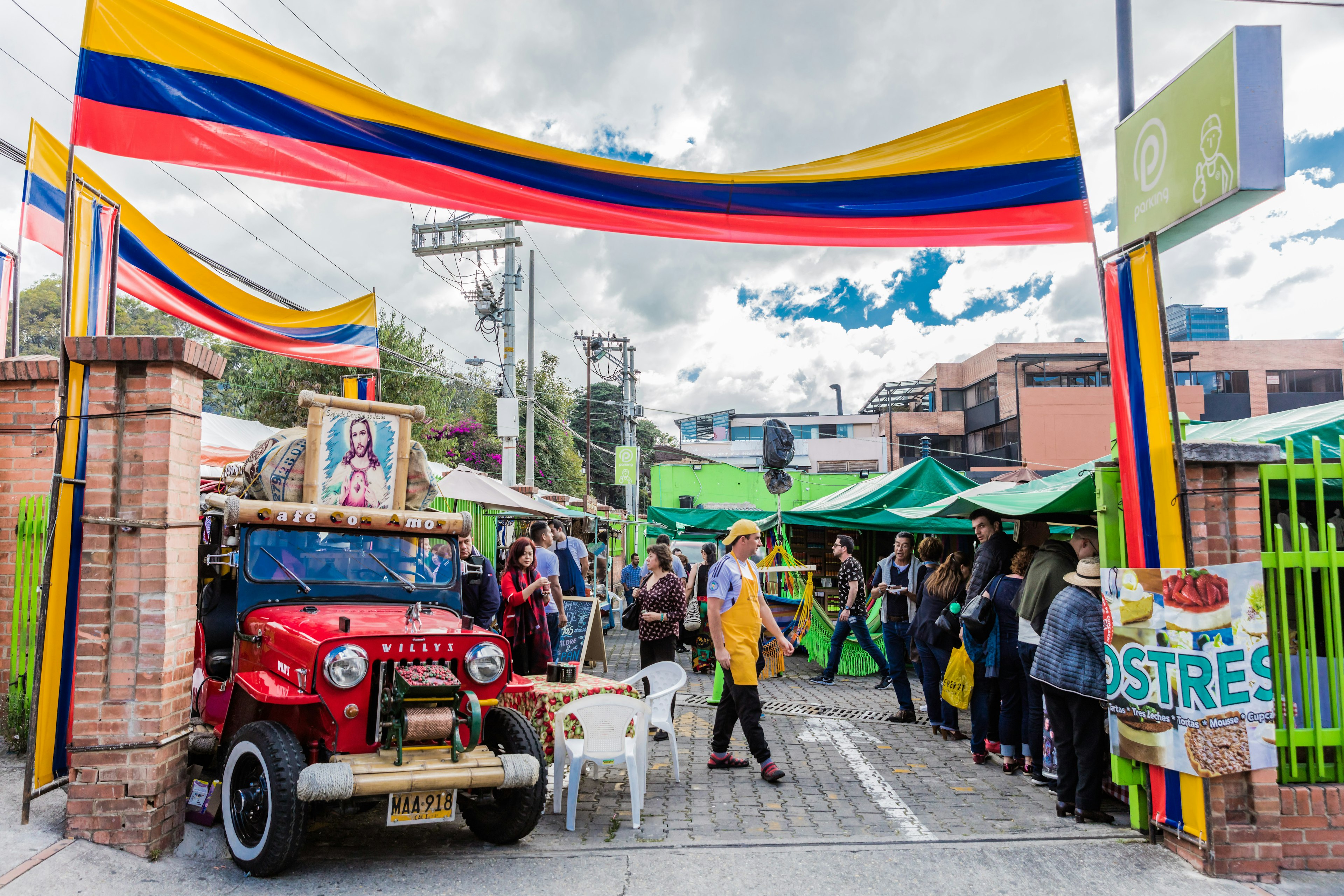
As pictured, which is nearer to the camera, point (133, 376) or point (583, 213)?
point (133, 376)

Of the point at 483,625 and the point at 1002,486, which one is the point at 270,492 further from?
the point at 1002,486

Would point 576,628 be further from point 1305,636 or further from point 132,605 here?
point 1305,636

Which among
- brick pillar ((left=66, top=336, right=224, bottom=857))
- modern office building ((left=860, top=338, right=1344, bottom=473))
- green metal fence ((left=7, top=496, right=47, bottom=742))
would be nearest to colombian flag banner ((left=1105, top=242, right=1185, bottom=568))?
brick pillar ((left=66, top=336, right=224, bottom=857))

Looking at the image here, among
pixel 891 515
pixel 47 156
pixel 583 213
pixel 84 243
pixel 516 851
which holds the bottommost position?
pixel 516 851

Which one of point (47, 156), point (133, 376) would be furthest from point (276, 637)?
point (47, 156)

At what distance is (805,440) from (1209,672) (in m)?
49.9

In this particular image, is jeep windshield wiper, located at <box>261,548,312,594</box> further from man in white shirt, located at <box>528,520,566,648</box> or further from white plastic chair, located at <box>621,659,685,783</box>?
man in white shirt, located at <box>528,520,566,648</box>

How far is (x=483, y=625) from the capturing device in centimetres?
768

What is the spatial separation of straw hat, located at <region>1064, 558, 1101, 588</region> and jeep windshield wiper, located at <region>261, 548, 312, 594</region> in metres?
4.89

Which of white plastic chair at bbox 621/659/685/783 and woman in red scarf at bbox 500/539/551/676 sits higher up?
woman in red scarf at bbox 500/539/551/676

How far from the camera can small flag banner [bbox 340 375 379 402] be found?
9.95 m

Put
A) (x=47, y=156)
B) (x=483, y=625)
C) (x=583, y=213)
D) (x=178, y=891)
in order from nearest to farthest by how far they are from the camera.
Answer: (x=178, y=891)
(x=583, y=213)
(x=47, y=156)
(x=483, y=625)

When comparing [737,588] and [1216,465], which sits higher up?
[1216,465]

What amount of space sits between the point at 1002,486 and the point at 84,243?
863 centimetres
